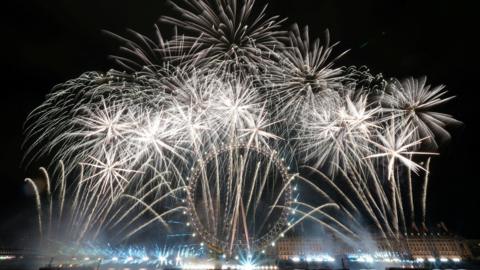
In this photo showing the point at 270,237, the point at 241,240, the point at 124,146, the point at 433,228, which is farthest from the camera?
the point at 433,228

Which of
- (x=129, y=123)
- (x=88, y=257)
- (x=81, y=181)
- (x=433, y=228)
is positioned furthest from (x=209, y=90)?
(x=433, y=228)

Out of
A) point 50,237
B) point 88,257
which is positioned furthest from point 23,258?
point 88,257

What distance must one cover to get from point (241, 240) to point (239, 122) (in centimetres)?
2699

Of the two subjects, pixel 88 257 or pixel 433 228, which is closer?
pixel 88 257

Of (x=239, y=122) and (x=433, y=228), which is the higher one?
(x=433, y=228)

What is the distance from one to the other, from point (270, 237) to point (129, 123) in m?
25.7

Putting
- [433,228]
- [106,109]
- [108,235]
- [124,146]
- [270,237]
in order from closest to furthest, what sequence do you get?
[106,109], [124,146], [270,237], [108,235], [433,228]

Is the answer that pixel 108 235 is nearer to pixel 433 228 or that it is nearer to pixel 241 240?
pixel 241 240

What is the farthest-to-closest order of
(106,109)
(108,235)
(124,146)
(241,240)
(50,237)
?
(108,235) → (50,237) → (241,240) → (124,146) → (106,109)

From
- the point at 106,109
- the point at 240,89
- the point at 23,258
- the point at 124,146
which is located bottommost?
the point at 23,258

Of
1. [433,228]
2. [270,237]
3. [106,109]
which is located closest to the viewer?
[106,109]

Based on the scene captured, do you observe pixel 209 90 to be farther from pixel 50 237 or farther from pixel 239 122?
pixel 50 237

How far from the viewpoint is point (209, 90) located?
26.7 metres

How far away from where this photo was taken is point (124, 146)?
91.4ft
